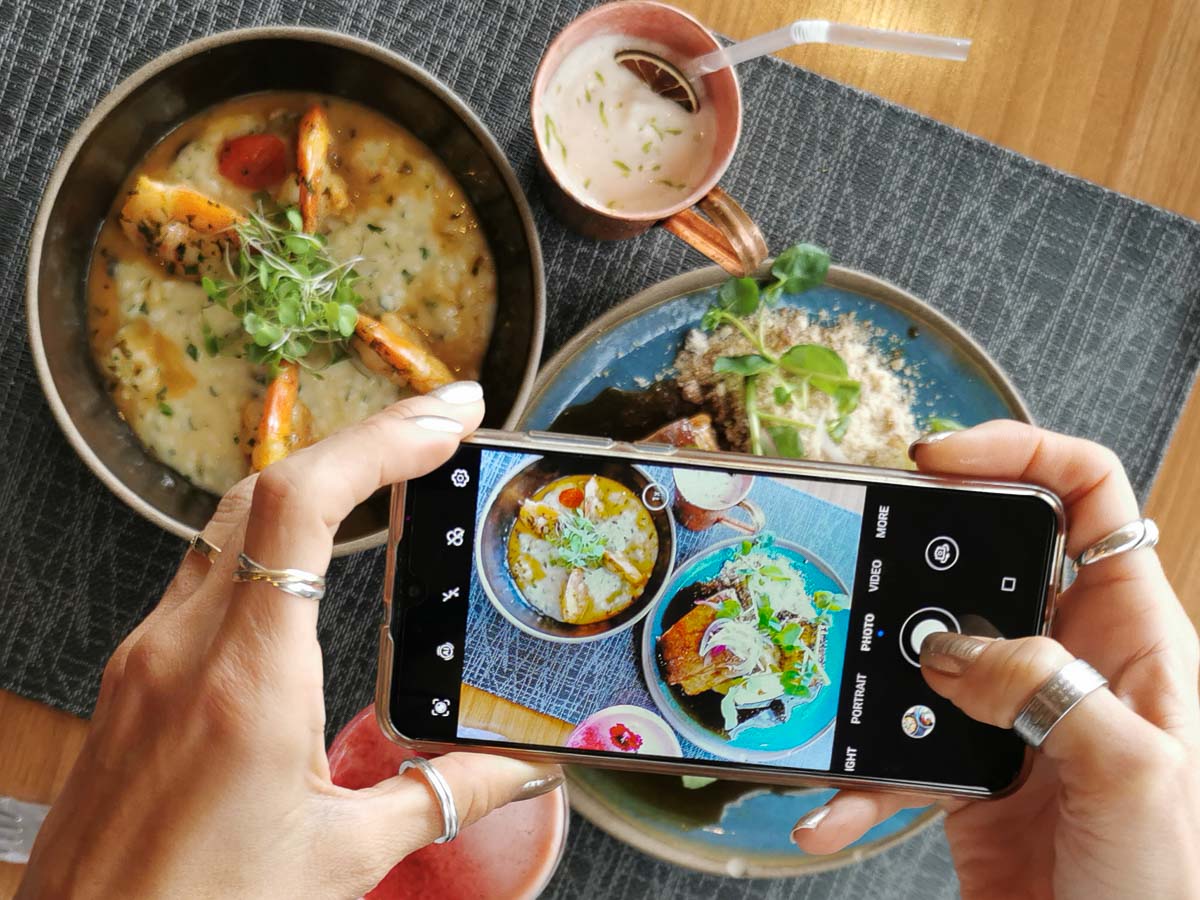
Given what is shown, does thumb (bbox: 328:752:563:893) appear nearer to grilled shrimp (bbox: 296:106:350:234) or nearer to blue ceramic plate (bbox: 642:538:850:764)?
blue ceramic plate (bbox: 642:538:850:764)

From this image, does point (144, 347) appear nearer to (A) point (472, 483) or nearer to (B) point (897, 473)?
(A) point (472, 483)

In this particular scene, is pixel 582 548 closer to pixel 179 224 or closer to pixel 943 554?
pixel 943 554

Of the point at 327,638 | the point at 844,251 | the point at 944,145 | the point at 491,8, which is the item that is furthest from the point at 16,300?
the point at 944,145

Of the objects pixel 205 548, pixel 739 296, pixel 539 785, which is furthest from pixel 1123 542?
pixel 205 548

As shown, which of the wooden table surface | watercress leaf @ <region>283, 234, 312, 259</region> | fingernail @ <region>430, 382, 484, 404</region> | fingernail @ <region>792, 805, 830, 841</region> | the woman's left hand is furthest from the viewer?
the wooden table surface

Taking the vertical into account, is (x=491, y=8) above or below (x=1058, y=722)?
above

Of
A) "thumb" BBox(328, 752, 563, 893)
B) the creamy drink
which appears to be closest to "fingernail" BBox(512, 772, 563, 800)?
"thumb" BBox(328, 752, 563, 893)
